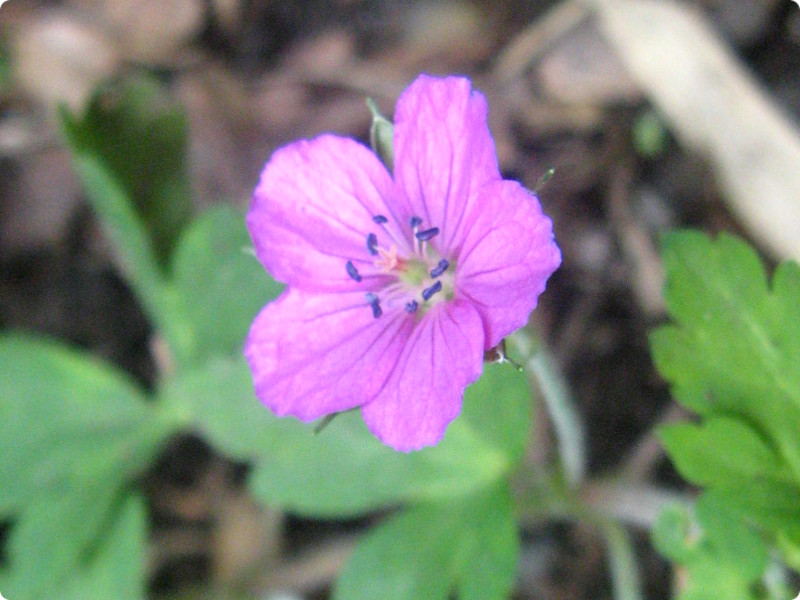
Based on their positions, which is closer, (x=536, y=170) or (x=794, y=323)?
(x=794, y=323)

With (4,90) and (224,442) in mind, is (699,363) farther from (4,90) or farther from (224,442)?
(4,90)

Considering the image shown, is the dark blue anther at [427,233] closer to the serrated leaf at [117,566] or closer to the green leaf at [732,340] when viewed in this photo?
the green leaf at [732,340]

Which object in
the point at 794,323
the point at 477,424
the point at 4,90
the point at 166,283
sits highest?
the point at 4,90

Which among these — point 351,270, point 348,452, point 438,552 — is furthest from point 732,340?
point 348,452

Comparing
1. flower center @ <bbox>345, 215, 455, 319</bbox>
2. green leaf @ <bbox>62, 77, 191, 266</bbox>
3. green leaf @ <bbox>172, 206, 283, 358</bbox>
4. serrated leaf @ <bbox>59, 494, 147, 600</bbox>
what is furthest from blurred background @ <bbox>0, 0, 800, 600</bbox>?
flower center @ <bbox>345, 215, 455, 319</bbox>

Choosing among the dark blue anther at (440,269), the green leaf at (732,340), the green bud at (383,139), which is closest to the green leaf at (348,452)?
the dark blue anther at (440,269)

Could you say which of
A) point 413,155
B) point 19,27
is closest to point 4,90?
point 19,27

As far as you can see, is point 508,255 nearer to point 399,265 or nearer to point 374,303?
point 374,303
